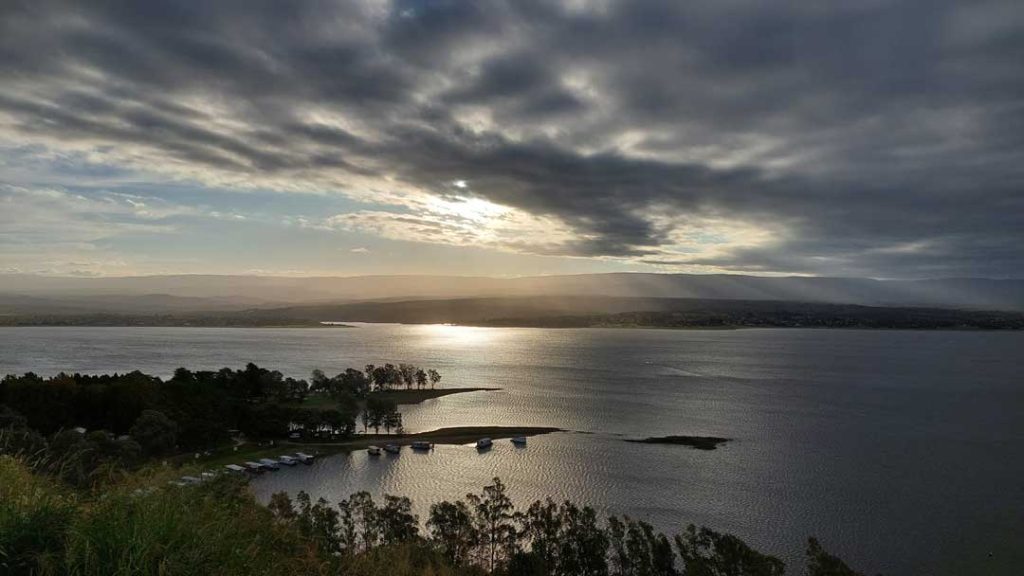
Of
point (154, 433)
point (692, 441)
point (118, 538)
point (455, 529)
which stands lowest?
point (692, 441)

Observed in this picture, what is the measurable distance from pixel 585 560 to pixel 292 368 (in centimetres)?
8894

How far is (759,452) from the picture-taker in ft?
154

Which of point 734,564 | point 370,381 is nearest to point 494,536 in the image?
point 734,564

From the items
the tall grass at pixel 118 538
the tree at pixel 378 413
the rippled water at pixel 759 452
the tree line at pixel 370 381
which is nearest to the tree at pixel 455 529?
the rippled water at pixel 759 452

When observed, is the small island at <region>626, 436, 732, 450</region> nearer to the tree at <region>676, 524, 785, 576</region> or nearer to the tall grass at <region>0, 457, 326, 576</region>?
the tree at <region>676, 524, 785, 576</region>

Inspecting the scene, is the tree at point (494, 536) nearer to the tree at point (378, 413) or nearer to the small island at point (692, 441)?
the small island at point (692, 441)

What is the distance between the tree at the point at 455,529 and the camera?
24.0 metres

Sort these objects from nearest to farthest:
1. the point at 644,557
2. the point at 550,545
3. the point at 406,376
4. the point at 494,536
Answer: the point at 644,557
the point at 550,545
the point at 494,536
the point at 406,376

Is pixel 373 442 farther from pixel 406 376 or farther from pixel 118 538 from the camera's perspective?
pixel 118 538

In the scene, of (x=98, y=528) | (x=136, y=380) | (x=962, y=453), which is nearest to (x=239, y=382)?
(x=136, y=380)

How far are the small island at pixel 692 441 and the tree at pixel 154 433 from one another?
37.0m

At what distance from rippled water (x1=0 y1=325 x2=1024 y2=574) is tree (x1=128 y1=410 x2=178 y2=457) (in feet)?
28.9

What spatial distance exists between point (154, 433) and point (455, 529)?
27.6 metres

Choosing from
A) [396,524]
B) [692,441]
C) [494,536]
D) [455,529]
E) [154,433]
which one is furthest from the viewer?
[692,441]
